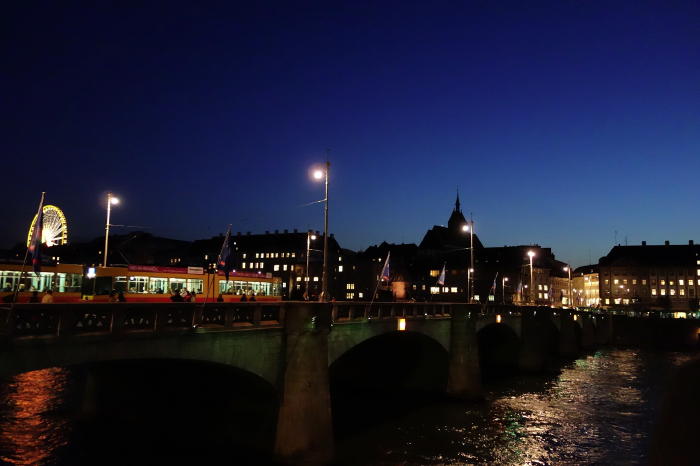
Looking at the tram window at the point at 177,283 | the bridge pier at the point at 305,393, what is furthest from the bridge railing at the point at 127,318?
the tram window at the point at 177,283

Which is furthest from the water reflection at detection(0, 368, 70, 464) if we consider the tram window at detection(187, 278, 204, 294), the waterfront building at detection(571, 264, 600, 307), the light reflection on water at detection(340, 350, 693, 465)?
the waterfront building at detection(571, 264, 600, 307)

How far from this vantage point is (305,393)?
68.4 feet

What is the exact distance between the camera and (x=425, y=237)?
6585 inches

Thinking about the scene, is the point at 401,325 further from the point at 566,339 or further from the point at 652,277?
the point at 652,277

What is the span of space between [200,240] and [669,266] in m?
131

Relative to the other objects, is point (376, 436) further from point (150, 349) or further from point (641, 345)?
point (641, 345)

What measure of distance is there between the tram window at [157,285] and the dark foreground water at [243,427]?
23.4ft

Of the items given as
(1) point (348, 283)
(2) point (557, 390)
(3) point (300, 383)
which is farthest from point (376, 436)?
(1) point (348, 283)

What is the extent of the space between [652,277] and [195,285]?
472ft

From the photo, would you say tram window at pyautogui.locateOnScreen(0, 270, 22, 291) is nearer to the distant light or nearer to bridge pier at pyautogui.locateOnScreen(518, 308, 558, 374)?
the distant light

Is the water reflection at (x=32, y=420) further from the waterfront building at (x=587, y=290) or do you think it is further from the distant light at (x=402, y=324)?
the waterfront building at (x=587, y=290)

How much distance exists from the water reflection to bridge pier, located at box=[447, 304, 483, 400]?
77.0ft

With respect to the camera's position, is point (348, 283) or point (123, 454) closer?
point (123, 454)

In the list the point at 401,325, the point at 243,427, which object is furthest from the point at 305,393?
the point at 401,325
